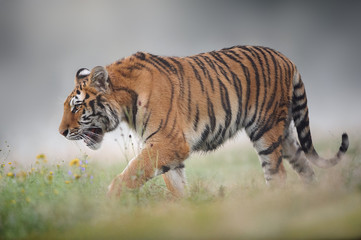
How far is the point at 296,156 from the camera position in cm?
595

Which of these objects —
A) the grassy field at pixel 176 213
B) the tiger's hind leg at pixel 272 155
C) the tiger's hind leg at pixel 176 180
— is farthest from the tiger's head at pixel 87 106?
the tiger's hind leg at pixel 272 155

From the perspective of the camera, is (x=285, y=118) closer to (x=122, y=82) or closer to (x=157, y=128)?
(x=157, y=128)

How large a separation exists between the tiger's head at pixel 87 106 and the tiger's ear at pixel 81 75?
0.14ft

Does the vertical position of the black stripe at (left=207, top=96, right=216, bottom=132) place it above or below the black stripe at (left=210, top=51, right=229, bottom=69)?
below

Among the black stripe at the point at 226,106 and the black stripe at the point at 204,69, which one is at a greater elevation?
the black stripe at the point at 204,69

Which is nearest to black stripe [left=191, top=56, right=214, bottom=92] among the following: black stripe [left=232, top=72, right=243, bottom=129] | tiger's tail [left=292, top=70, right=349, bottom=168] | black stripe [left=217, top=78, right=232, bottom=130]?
black stripe [left=217, top=78, right=232, bottom=130]

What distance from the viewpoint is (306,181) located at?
5.81 meters

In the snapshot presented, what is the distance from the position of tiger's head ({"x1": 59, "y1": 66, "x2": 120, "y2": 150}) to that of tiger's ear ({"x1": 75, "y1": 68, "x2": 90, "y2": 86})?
1.7 inches

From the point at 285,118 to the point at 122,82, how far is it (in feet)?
7.34

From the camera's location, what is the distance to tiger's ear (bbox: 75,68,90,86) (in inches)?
201

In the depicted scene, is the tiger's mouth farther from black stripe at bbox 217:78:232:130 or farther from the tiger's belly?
black stripe at bbox 217:78:232:130

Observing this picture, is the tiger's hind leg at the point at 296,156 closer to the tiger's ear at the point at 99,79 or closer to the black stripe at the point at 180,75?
the black stripe at the point at 180,75

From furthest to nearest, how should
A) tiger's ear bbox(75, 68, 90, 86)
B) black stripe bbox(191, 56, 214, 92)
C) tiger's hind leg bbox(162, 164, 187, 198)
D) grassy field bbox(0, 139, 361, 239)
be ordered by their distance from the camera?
black stripe bbox(191, 56, 214, 92) → tiger's hind leg bbox(162, 164, 187, 198) → tiger's ear bbox(75, 68, 90, 86) → grassy field bbox(0, 139, 361, 239)

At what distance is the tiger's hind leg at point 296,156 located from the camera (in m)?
5.89
